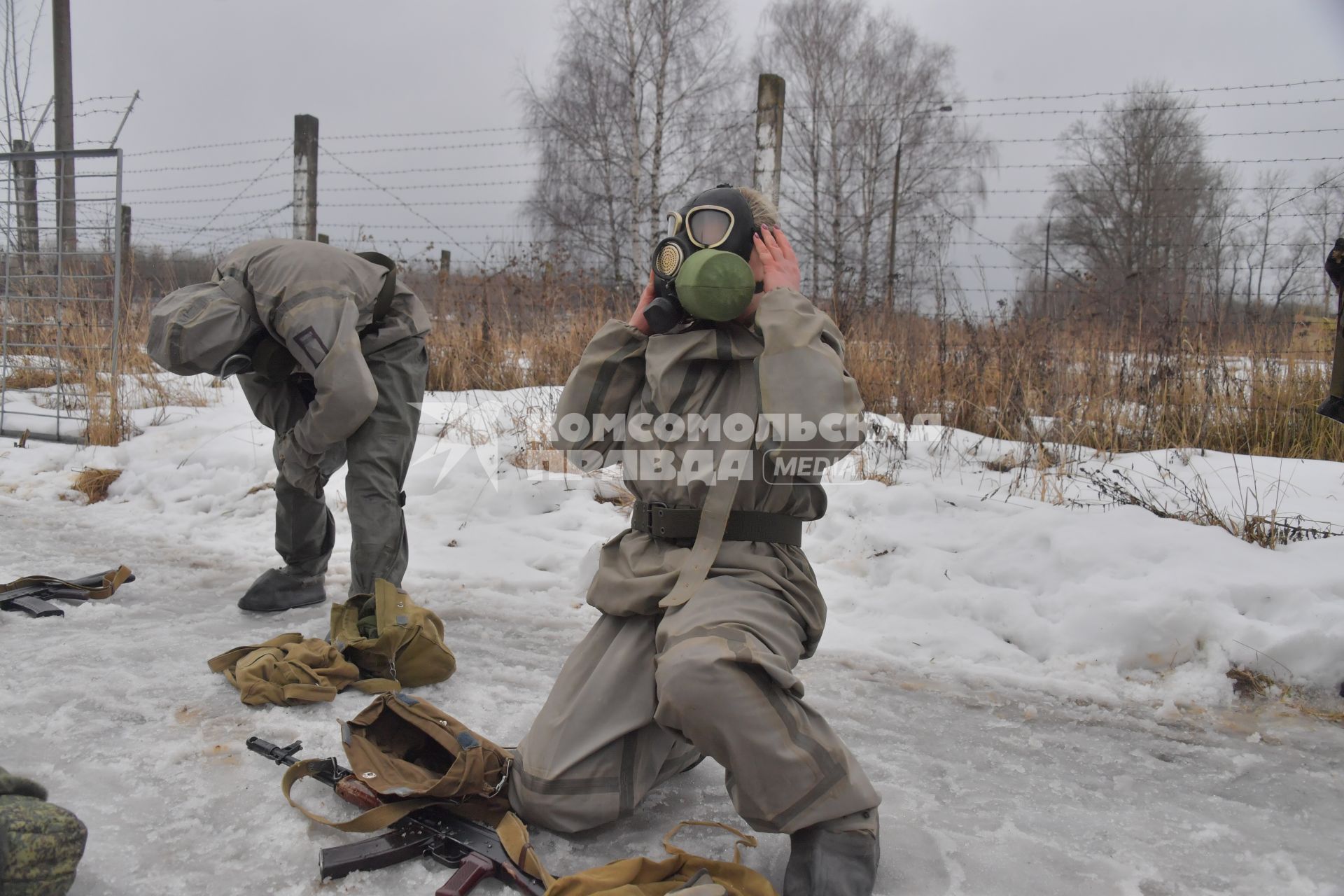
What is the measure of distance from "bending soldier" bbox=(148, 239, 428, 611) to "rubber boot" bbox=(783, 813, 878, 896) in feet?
6.49

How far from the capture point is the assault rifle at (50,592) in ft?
10.2

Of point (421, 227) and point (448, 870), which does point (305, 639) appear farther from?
point (421, 227)

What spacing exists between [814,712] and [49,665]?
239 cm

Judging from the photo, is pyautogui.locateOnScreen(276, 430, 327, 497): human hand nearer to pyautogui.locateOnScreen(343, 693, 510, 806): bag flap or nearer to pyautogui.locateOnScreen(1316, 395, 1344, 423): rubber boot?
pyautogui.locateOnScreen(343, 693, 510, 806): bag flap

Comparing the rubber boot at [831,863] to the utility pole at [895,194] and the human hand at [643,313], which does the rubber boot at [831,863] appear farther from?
the utility pole at [895,194]

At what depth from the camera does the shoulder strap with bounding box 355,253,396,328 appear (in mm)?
3219

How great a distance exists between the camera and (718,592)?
1.82 metres

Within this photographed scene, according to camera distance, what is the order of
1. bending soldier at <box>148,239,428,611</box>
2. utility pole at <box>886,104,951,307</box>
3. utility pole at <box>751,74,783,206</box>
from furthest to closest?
1. utility pole at <box>886,104,951,307</box>
2. utility pole at <box>751,74,783,206</box>
3. bending soldier at <box>148,239,428,611</box>

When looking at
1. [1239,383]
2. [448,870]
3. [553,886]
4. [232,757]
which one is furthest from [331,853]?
[1239,383]

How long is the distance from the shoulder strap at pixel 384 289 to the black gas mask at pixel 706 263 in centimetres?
159

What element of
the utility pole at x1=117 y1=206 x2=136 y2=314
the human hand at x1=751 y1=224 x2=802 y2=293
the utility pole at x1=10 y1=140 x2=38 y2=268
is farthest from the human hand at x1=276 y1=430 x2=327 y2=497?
the utility pole at x1=117 y1=206 x2=136 y2=314

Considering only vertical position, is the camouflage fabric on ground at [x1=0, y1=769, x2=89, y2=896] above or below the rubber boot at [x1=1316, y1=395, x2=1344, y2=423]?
below

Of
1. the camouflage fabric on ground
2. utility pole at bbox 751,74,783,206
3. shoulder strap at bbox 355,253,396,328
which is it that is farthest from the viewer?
utility pole at bbox 751,74,783,206

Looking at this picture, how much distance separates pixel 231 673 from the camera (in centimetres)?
264
